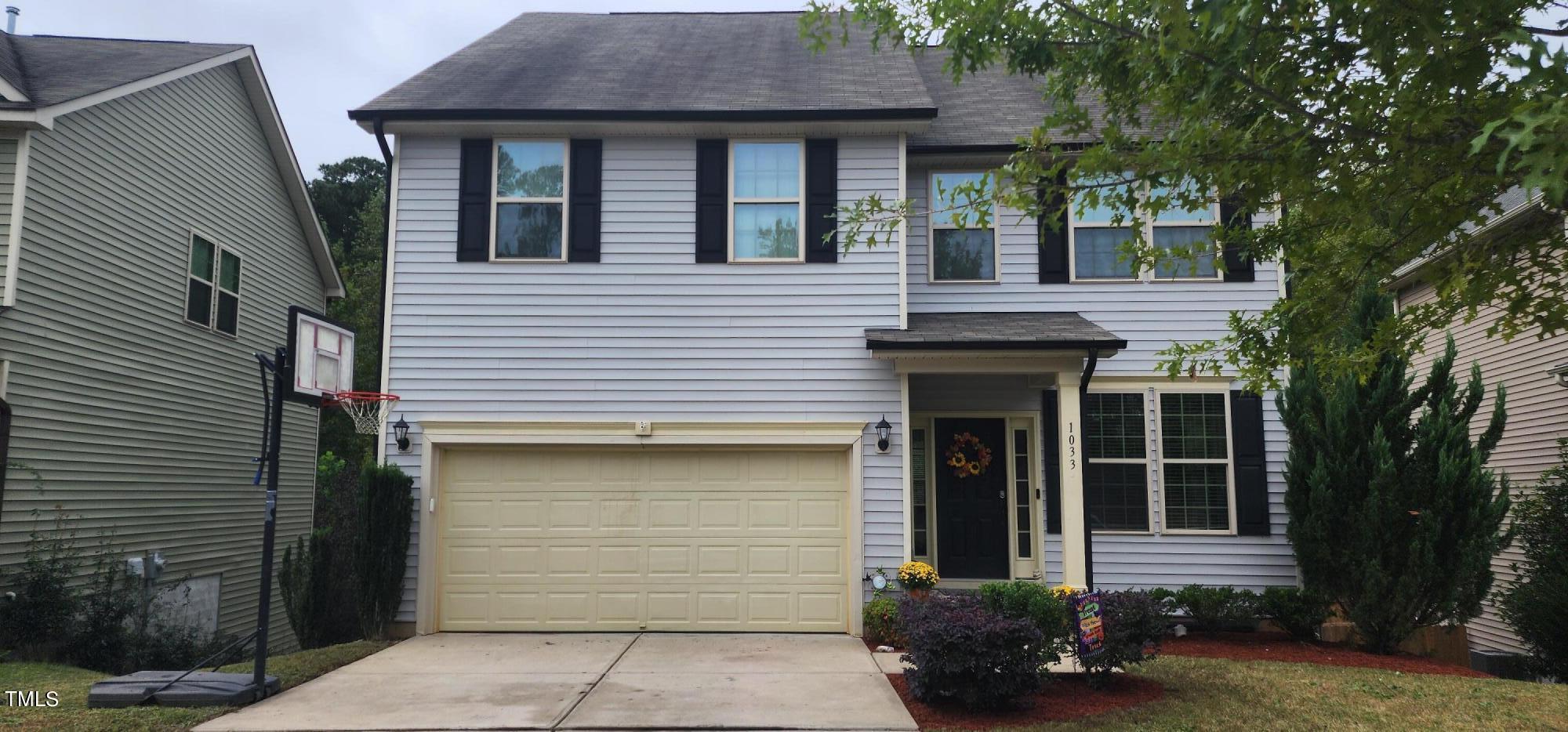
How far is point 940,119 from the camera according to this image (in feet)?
39.8

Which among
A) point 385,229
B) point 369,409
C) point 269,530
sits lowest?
point 269,530

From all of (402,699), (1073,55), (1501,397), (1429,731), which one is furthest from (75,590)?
(1501,397)

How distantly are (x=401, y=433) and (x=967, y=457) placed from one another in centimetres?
617

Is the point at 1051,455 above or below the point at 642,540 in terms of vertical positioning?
above

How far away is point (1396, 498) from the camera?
→ 30.6ft

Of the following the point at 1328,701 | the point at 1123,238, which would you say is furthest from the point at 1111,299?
the point at 1328,701

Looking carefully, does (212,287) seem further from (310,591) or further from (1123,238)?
(1123,238)

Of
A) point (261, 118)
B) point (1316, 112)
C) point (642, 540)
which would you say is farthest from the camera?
point (261, 118)

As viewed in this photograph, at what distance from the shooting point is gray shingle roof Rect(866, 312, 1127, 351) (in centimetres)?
980

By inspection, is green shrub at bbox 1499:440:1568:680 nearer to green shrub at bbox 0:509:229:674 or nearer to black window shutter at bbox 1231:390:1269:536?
black window shutter at bbox 1231:390:1269:536

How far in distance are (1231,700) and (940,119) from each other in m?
7.50

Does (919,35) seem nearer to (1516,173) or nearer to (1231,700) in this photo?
(1516,173)

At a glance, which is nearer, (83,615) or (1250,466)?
(83,615)

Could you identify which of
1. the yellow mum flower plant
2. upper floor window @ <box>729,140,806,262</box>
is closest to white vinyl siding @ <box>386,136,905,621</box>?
upper floor window @ <box>729,140,806,262</box>
